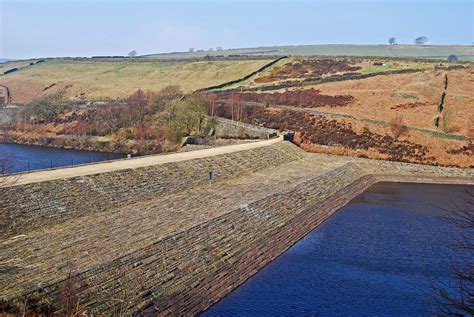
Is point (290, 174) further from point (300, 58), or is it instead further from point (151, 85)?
point (300, 58)

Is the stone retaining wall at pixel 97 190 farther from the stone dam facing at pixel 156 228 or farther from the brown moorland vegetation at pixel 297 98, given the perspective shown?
the brown moorland vegetation at pixel 297 98

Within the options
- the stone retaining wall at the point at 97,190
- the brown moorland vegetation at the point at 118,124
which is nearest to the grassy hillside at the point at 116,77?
the brown moorland vegetation at the point at 118,124

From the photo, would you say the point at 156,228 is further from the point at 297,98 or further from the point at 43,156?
the point at 297,98

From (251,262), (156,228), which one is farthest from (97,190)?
(251,262)

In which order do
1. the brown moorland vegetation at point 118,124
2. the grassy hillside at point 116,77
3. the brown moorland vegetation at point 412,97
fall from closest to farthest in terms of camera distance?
1. the brown moorland vegetation at point 412,97
2. the brown moorland vegetation at point 118,124
3. the grassy hillside at point 116,77

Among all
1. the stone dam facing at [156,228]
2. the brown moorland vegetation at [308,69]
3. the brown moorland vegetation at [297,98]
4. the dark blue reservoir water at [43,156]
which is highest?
the brown moorland vegetation at [308,69]

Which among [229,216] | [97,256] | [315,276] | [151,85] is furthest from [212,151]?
[151,85]
